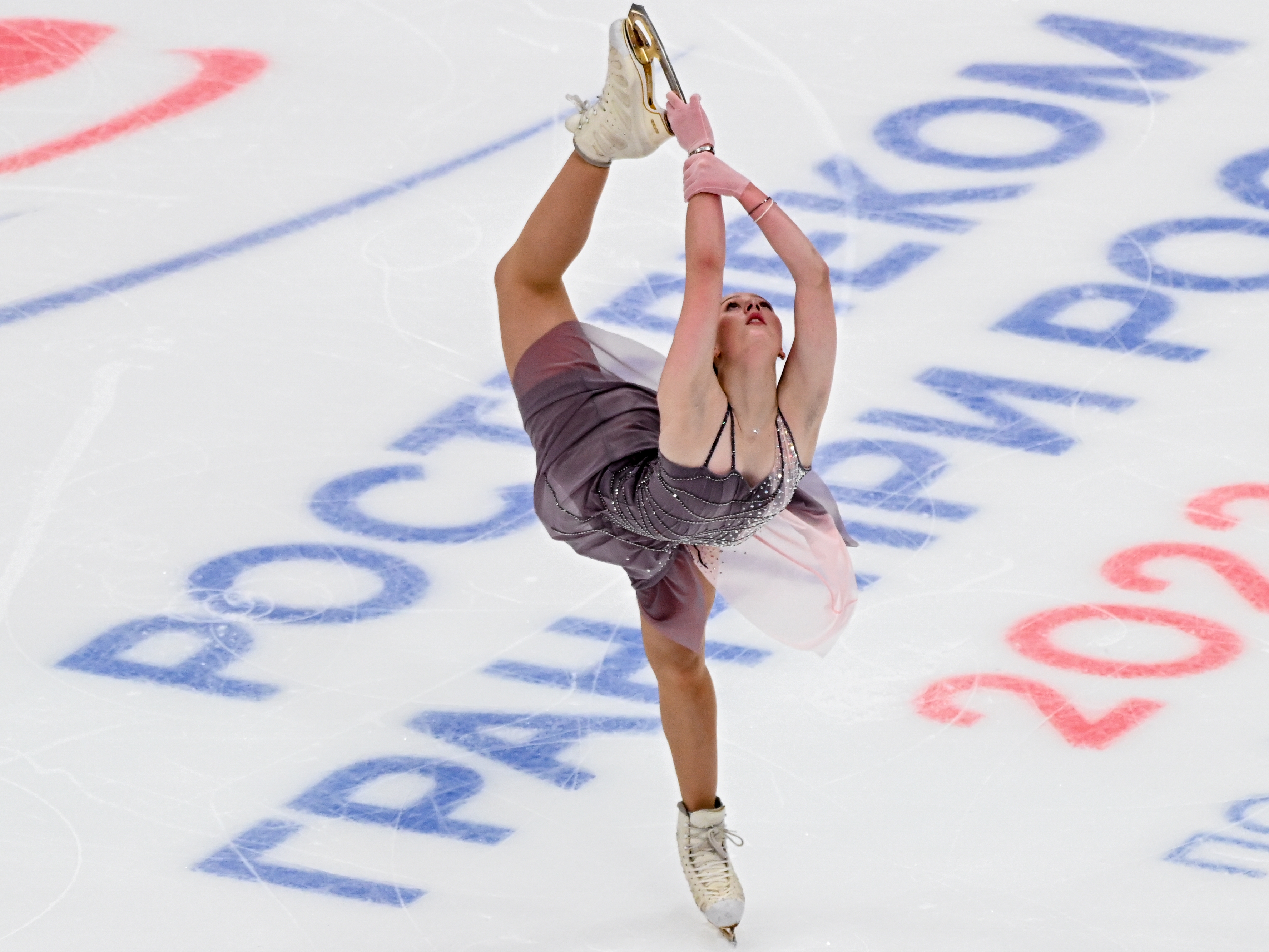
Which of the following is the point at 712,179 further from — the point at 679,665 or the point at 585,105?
the point at 679,665

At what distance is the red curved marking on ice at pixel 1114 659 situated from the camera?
4223 millimetres

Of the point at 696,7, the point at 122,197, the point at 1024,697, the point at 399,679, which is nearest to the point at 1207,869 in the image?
the point at 1024,697

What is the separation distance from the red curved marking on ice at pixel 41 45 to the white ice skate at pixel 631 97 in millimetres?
4030

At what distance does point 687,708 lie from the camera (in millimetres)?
3547

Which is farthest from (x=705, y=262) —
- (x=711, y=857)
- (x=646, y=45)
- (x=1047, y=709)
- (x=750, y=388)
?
(x=1047, y=709)

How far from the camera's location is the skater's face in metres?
3.18

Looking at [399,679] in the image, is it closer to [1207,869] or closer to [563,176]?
[563,176]

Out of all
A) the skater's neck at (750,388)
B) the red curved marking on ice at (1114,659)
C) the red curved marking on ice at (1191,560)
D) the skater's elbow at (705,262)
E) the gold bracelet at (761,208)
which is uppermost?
the gold bracelet at (761,208)

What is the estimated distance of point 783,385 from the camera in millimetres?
3236

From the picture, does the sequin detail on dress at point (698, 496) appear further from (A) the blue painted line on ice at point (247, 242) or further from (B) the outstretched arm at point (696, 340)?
(A) the blue painted line on ice at point (247, 242)

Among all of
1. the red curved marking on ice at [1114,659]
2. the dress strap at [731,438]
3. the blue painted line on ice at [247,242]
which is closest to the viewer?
the dress strap at [731,438]

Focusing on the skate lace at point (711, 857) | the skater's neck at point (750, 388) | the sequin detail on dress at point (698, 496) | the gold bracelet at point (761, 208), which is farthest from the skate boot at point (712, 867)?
the gold bracelet at point (761, 208)

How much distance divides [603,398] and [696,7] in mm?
4208

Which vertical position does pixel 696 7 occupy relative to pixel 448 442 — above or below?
above
